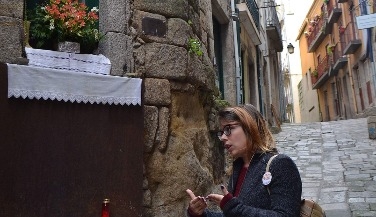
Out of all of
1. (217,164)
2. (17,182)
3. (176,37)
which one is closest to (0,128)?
(17,182)

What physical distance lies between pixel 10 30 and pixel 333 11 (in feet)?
68.9

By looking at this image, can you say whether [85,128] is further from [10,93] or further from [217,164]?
[217,164]

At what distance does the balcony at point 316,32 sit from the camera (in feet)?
82.6

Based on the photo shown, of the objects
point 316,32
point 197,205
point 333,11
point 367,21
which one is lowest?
point 197,205

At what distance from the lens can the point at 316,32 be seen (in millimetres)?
27438

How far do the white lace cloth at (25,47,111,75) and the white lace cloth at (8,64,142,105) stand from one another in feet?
0.50

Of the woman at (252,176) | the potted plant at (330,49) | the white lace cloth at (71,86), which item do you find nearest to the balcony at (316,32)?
the potted plant at (330,49)

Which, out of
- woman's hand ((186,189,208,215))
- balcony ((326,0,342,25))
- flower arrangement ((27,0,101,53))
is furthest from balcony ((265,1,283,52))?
woman's hand ((186,189,208,215))

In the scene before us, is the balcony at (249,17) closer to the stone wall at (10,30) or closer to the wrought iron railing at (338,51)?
the stone wall at (10,30)

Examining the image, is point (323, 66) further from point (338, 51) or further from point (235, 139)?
point (235, 139)

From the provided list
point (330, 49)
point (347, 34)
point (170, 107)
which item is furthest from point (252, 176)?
point (330, 49)

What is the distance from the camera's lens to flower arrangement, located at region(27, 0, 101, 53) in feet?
13.0

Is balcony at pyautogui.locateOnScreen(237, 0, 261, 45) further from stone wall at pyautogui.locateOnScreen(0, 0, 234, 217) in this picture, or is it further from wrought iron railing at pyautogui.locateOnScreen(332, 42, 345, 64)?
wrought iron railing at pyautogui.locateOnScreen(332, 42, 345, 64)

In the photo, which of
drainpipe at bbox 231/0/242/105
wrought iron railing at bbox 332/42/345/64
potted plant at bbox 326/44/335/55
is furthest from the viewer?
potted plant at bbox 326/44/335/55
